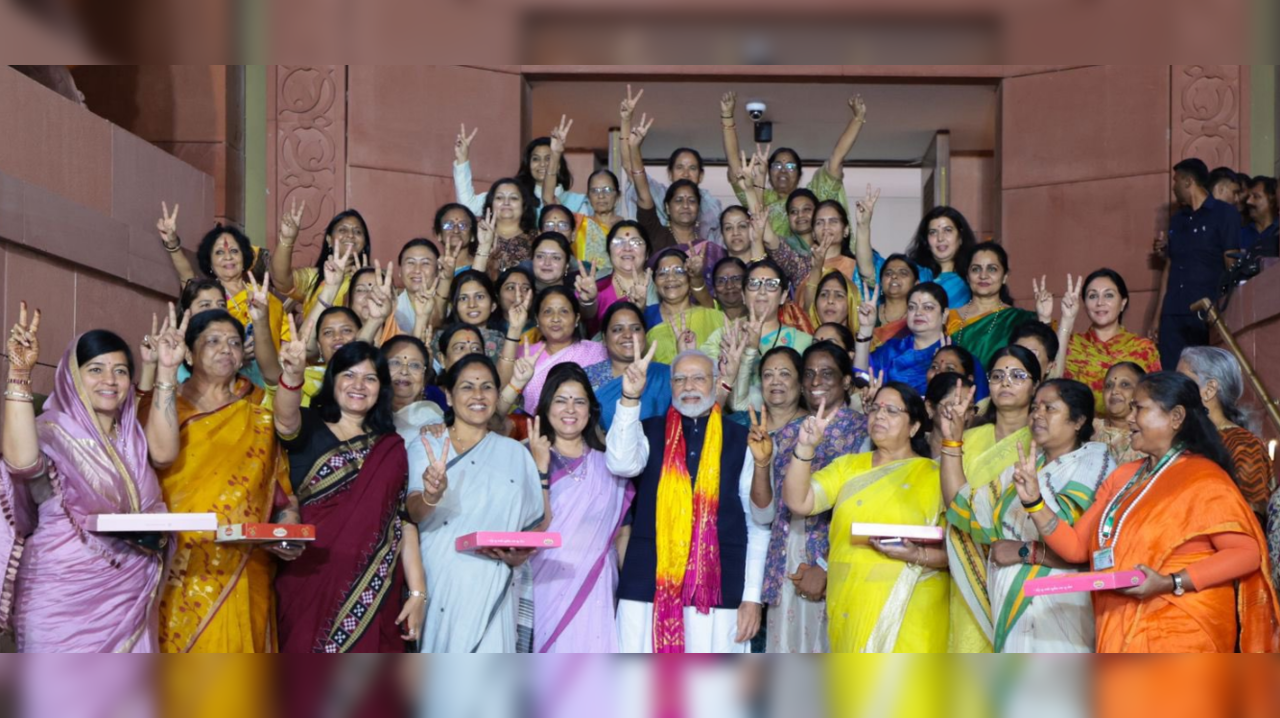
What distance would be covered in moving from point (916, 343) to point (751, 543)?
143 centimetres

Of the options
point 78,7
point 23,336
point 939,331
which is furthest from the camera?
point 939,331

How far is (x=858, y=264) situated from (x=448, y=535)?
2.80 meters

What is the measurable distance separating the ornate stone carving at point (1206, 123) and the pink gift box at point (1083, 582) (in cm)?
578

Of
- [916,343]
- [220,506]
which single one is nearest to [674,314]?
[916,343]

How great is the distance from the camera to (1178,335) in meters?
7.05

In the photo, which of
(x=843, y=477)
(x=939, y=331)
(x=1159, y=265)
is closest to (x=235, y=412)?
(x=843, y=477)

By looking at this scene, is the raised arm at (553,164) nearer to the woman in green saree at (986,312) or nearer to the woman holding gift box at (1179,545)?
the woman in green saree at (986,312)

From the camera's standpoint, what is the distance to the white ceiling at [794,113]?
29.1ft

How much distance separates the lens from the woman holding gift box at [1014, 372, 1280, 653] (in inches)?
132

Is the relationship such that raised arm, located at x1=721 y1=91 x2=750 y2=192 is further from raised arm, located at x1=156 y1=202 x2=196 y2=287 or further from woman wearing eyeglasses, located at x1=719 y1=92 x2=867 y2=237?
raised arm, located at x1=156 y1=202 x2=196 y2=287

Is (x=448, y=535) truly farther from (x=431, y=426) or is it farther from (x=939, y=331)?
(x=939, y=331)

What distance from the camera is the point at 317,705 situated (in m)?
0.87

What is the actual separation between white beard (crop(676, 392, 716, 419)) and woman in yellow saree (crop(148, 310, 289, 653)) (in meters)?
1.36

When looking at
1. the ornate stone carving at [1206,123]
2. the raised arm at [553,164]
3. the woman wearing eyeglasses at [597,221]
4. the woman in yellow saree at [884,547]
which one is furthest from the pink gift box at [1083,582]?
the ornate stone carving at [1206,123]
